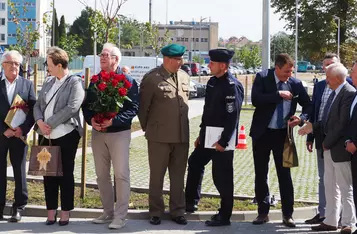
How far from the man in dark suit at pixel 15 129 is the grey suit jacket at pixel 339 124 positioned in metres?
3.59

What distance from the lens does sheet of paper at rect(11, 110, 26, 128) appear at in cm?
767

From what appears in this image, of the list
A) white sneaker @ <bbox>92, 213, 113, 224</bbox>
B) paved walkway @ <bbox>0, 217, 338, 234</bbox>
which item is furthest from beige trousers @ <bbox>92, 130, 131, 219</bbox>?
paved walkway @ <bbox>0, 217, 338, 234</bbox>

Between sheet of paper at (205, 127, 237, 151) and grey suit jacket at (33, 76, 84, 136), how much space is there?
4.98ft

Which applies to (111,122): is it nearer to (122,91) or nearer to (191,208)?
(122,91)

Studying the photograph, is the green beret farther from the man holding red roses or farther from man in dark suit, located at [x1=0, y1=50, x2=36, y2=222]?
man in dark suit, located at [x1=0, y1=50, x2=36, y2=222]

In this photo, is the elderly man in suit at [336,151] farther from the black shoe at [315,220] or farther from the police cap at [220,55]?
the police cap at [220,55]

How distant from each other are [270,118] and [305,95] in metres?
0.57

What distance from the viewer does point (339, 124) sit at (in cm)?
700

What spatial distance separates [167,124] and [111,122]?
729 millimetres

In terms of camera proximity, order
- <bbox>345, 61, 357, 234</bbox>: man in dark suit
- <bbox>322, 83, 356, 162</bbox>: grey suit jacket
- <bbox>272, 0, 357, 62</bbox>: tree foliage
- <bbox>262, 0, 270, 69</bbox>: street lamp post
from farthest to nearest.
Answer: <bbox>272, 0, 357, 62</bbox>: tree foliage
<bbox>262, 0, 270, 69</bbox>: street lamp post
<bbox>322, 83, 356, 162</bbox>: grey suit jacket
<bbox>345, 61, 357, 234</bbox>: man in dark suit

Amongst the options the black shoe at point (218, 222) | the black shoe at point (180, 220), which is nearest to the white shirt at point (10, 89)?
the black shoe at point (180, 220)

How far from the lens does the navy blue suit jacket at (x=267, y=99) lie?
7590 millimetres

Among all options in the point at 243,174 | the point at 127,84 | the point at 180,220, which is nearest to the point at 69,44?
the point at 243,174

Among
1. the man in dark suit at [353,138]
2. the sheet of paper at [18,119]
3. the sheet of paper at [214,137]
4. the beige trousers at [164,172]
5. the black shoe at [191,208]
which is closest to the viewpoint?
the man in dark suit at [353,138]
